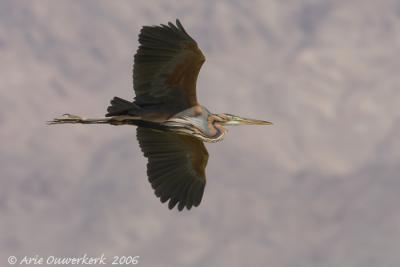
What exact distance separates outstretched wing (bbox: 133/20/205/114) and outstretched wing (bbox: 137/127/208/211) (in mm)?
1403

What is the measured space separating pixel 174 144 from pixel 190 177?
2.69 feet

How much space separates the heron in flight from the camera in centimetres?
1853

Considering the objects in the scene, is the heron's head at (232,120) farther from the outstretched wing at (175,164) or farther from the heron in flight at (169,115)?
the outstretched wing at (175,164)

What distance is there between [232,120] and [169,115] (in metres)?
2.00

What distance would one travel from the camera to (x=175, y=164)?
2056 centimetres

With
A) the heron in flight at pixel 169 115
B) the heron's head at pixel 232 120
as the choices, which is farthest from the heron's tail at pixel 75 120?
the heron's head at pixel 232 120

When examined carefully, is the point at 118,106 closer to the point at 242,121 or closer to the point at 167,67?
the point at 167,67

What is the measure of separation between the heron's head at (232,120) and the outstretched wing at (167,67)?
1.18m

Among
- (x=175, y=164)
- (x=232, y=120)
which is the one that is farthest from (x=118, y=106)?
(x=232, y=120)

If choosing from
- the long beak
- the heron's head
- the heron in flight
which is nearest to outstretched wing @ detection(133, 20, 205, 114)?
the heron in flight

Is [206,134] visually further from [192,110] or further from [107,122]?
[107,122]

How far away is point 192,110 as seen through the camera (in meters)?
19.1

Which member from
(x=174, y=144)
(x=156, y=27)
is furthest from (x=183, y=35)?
(x=174, y=144)

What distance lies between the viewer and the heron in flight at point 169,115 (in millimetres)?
18531
